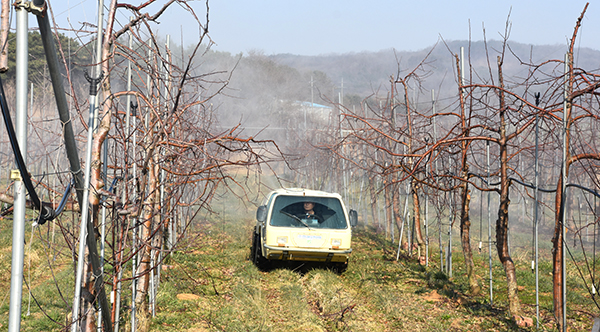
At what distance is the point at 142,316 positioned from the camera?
21.0 feet

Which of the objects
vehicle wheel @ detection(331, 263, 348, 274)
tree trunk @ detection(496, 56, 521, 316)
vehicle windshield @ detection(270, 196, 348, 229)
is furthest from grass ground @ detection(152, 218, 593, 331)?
vehicle windshield @ detection(270, 196, 348, 229)

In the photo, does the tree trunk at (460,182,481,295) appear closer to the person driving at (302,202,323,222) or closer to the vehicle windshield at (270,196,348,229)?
the vehicle windshield at (270,196,348,229)

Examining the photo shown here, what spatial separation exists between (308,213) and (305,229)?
0.61m

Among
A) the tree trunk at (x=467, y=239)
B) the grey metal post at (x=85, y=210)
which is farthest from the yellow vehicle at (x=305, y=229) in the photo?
the grey metal post at (x=85, y=210)

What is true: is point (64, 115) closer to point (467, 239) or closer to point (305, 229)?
point (305, 229)

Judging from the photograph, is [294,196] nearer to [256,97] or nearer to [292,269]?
[292,269]

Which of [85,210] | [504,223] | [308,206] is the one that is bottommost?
[308,206]

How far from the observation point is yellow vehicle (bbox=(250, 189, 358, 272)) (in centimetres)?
1012

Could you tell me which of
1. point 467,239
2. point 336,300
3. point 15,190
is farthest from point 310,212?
point 15,190

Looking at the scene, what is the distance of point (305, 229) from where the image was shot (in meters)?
10.2

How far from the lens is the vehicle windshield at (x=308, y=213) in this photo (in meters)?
10.5

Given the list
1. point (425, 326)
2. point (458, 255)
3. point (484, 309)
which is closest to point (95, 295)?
point (425, 326)

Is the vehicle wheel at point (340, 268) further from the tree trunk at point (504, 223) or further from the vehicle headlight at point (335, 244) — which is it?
the tree trunk at point (504, 223)

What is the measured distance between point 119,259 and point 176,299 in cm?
392
